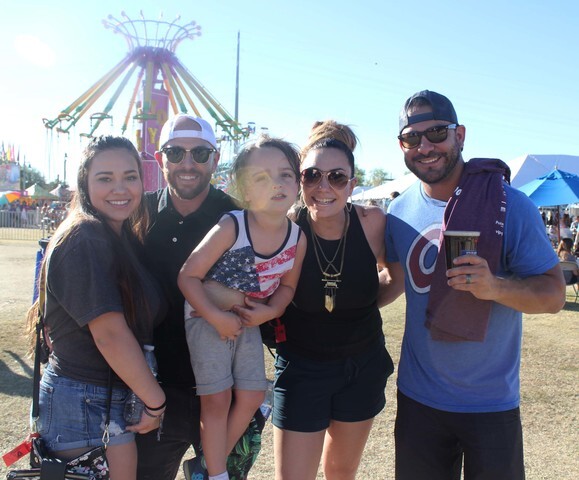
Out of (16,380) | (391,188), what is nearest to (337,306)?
(16,380)

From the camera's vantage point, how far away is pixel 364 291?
287cm

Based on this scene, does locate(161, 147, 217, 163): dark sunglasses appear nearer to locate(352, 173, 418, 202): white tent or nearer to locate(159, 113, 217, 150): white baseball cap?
locate(159, 113, 217, 150): white baseball cap

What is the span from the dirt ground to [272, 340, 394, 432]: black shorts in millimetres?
1286

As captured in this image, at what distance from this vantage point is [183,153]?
9.44 feet

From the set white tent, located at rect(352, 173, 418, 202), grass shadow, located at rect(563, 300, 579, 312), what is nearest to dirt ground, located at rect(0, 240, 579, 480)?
grass shadow, located at rect(563, 300, 579, 312)

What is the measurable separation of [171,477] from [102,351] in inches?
49.8

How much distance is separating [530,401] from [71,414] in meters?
4.80

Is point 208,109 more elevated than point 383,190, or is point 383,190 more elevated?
point 208,109

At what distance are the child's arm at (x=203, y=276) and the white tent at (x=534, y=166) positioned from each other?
1758cm

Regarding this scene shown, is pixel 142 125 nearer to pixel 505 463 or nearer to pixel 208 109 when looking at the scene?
pixel 208 109

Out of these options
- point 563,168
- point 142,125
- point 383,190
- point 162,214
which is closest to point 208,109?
point 142,125

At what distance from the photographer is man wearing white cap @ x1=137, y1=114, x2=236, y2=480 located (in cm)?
285

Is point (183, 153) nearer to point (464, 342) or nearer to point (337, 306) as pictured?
point (337, 306)

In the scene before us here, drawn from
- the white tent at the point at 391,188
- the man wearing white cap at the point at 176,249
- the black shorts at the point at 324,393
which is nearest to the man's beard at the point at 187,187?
the man wearing white cap at the point at 176,249
